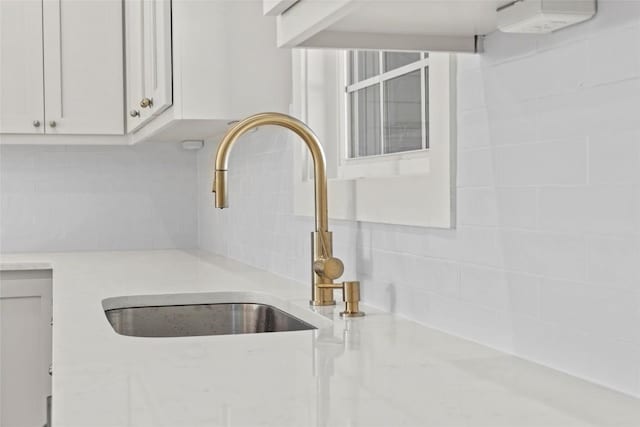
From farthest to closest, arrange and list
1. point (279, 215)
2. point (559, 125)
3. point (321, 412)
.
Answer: point (279, 215) < point (559, 125) < point (321, 412)

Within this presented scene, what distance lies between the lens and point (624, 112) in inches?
41.4

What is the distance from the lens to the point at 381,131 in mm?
2004

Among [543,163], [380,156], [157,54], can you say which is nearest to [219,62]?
[157,54]

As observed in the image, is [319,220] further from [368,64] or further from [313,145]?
[368,64]

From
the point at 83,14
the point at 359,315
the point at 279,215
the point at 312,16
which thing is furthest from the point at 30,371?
the point at 312,16

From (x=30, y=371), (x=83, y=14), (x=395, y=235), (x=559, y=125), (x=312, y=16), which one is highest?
(x=83, y=14)

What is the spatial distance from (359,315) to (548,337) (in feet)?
1.71

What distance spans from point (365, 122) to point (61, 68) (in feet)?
5.80

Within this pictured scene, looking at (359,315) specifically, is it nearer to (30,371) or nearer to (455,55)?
(455,55)

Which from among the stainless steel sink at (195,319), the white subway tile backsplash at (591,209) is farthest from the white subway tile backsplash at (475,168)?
the stainless steel sink at (195,319)

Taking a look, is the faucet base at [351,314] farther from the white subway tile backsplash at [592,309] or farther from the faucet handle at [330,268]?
the white subway tile backsplash at [592,309]

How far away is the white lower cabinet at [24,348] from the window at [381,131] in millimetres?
1248

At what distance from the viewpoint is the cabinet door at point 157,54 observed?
91.1 inches

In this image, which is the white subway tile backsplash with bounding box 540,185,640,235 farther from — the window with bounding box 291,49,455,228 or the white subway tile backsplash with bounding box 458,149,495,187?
the window with bounding box 291,49,455,228
